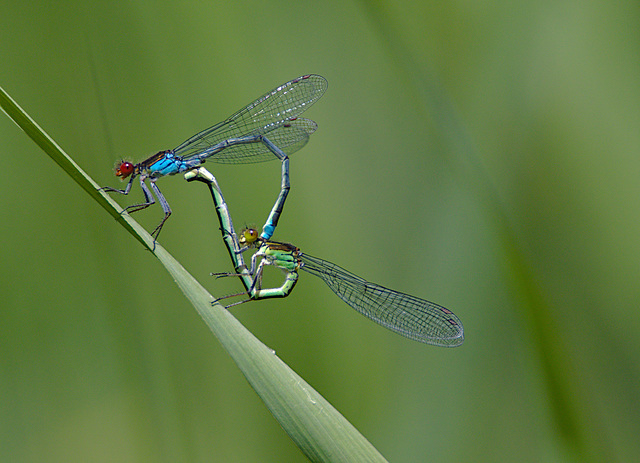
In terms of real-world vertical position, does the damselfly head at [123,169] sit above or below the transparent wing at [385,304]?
above

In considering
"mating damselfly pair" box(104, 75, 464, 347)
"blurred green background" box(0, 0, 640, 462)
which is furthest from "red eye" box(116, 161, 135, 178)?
"blurred green background" box(0, 0, 640, 462)

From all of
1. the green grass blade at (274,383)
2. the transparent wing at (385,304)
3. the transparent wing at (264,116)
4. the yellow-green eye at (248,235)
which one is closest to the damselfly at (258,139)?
the transparent wing at (264,116)

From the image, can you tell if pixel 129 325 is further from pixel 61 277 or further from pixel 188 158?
pixel 188 158

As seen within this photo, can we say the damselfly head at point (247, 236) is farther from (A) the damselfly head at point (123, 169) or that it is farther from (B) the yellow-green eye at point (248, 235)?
(A) the damselfly head at point (123, 169)

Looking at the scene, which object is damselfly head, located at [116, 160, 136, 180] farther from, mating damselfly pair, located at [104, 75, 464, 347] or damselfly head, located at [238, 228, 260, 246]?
damselfly head, located at [238, 228, 260, 246]

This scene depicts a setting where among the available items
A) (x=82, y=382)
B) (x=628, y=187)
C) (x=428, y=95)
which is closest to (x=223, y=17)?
(x=428, y=95)

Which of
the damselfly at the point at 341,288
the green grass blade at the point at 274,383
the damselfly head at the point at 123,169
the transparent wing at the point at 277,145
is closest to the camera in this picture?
the green grass blade at the point at 274,383

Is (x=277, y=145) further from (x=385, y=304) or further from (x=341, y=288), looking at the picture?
(x=385, y=304)

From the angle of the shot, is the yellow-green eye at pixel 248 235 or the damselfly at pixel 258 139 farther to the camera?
the yellow-green eye at pixel 248 235
